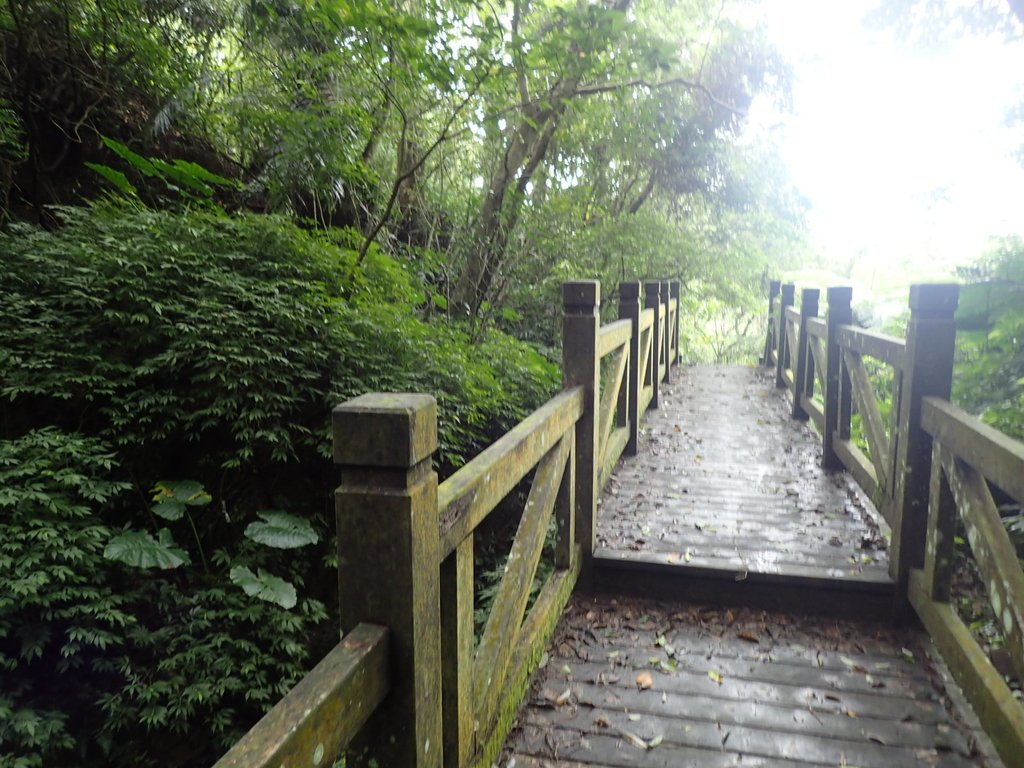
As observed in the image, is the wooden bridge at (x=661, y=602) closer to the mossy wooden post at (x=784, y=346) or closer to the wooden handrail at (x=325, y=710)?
the wooden handrail at (x=325, y=710)

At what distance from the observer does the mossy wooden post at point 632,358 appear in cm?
528

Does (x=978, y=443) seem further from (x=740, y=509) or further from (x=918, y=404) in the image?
(x=740, y=509)

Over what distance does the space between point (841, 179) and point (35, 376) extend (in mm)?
15915

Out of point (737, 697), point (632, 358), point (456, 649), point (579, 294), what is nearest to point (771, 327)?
point (632, 358)

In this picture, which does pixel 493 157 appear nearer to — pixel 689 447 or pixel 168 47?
pixel 168 47

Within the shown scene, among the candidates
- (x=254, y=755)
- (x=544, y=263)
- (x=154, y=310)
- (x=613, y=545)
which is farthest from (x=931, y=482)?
(x=544, y=263)

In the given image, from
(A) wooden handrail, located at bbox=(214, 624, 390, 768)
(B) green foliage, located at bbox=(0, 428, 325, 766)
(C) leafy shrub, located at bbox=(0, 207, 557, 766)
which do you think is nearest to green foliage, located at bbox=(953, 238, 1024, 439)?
(C) leafy shrub, located at bbox=(0, 207, 557, 766)

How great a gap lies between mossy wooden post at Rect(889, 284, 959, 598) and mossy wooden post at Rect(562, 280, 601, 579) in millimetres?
1410

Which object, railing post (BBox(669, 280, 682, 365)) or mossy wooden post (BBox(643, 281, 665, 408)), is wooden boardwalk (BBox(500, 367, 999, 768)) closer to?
mossy wooden post (BBox(643, 281, 665, 408))

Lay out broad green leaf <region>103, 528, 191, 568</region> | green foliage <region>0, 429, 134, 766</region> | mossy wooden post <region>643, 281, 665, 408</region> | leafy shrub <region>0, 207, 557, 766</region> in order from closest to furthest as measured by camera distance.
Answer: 1. green foliage <region>0, 429, 134, 766</region>
2. leafy shrub <region>0, 207, 557, 766</region>
3. broad green leaf <region>103, 528, 191, 568</region>
4. mossy wooden post <region>643, 281, 665, 408</region>

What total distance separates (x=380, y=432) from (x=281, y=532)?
2.54m

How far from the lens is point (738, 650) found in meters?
2.92

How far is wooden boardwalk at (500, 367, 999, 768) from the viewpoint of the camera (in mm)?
2309

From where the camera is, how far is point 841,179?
49.7ft
